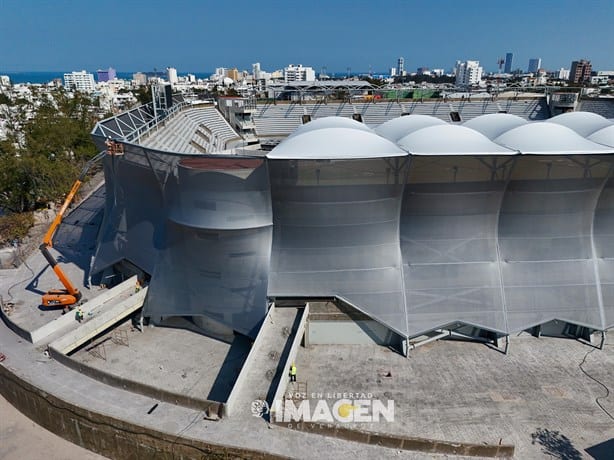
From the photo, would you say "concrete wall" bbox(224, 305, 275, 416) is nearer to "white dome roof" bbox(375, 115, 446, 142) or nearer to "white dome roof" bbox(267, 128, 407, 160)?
"white dome roof" bbox(267, 128, 407, 160)

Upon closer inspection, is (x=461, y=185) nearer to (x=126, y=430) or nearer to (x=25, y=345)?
(x=126, y=430)

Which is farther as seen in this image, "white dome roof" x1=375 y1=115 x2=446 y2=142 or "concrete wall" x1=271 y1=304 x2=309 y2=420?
"white dome roof" x1=375 y1=115 x2=446 y2=142

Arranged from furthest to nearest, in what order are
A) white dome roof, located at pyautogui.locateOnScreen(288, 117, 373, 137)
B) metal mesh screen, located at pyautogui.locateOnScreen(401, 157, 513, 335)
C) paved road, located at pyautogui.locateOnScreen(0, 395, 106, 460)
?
white dome roof, located at pyautogui.locateOnScreen(288, 117, 373, 137) → metal mesh screen, located at pyautogui.locateOnScreen(401, 157, 513, 335) → paved road, located at pyautogui.locateOnScreen(0, 395, 106, 460)

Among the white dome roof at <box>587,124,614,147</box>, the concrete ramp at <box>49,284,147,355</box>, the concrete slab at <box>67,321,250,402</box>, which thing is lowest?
the concrete slab at <box>67,321,250,402</box>

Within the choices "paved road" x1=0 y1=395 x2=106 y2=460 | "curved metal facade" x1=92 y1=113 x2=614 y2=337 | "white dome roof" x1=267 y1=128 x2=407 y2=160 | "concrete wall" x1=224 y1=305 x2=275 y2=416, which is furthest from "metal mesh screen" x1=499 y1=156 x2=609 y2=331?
"paved road" x1=0 y1=395 x2=106 y2=460

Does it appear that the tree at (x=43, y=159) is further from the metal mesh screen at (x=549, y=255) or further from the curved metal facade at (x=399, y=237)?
the metal mesh screen at (x=549, y=255)

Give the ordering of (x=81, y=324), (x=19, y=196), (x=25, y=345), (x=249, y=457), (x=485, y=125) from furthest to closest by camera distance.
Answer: (x=19, y=196) < (x=485, y=125) < (x=81, y=324) < (x=25, y=345) < (x=249, y=457)

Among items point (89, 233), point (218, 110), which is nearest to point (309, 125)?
point (89, 233)
